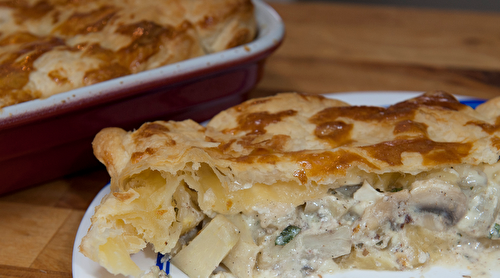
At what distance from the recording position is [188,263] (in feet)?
5.90

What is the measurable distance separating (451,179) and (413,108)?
365mm

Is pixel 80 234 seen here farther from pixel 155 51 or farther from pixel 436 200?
pixel 436 200

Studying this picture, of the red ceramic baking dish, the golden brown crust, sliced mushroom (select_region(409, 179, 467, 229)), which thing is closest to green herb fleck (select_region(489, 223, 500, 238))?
sliced mushroom (select_region(409, 179, 467, 229))

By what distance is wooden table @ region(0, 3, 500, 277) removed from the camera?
209 centimetres

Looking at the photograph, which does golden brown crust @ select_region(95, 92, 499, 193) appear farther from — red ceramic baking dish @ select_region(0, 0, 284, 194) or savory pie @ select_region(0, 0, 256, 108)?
savory pie @ select_region(0, 0, 256, 108)

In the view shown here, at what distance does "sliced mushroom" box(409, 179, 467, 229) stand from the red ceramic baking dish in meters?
1.09

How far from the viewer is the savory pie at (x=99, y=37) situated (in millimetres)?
2260

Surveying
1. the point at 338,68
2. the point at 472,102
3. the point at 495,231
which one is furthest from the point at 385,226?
the point at 338,68

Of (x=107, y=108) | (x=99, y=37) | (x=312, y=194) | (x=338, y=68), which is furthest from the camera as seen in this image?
(x=338, y=68)

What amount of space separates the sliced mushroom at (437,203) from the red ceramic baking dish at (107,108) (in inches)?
42.9

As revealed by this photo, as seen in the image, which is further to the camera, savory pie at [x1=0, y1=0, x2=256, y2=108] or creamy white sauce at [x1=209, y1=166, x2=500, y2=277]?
savory pie at [x1=0, y1=0, x2=256, y2=108]

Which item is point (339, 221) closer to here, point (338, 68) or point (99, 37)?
point (99, 37)

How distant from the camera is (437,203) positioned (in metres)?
1.89

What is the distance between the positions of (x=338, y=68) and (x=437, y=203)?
6.35 ft
